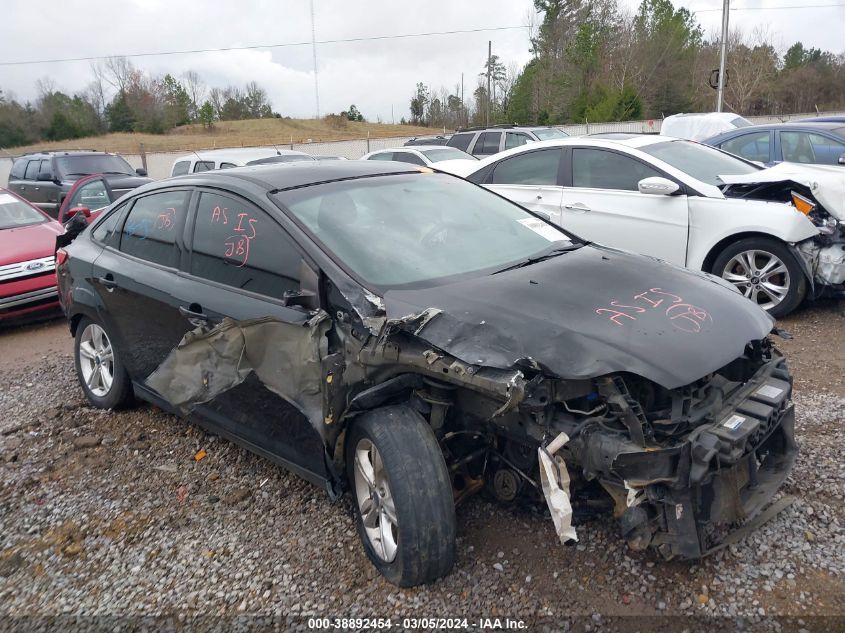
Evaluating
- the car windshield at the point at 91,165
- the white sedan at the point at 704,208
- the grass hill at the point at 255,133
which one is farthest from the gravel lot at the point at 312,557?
the grass hill at the point at 255,133

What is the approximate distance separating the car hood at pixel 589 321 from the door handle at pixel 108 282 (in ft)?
7.68

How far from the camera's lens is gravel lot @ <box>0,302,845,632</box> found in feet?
8.69

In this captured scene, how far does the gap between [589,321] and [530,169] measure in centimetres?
477

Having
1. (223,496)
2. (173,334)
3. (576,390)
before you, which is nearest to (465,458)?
(576,390)

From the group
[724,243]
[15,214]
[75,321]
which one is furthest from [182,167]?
[724,243]

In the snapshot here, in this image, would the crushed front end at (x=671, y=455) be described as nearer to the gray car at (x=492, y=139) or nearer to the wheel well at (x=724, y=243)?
the wheel well at (x=724, y=243)

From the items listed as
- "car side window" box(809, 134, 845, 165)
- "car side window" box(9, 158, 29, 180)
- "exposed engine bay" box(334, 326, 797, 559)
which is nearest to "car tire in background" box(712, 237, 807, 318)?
"exposed engine bay" box(334, 326, 797, 559)

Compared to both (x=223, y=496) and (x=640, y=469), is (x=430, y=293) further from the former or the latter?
(x=223, y=496)

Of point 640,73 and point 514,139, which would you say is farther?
point 640,73

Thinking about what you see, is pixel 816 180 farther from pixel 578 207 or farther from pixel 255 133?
pixel 255 133

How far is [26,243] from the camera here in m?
7.64

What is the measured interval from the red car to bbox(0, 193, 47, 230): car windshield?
15 cm

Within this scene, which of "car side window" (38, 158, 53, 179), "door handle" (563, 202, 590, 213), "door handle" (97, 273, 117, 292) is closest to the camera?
"door handle" (97, 273, 117, 292)

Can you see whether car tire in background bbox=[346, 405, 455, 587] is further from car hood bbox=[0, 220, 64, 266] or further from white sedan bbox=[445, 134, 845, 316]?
car hood bbox=[0, 220, 64, 266]
